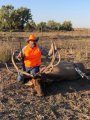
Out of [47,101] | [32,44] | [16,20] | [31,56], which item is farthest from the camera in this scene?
[16,20]

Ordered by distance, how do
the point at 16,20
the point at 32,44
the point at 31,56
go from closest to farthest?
the point at 32,44 < the point at 31,56 < the point at 16,20

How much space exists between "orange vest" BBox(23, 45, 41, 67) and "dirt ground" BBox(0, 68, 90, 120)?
2.19 ft

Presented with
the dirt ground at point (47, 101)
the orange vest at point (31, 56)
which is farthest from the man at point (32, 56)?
the dirt ground at point (47, 101)

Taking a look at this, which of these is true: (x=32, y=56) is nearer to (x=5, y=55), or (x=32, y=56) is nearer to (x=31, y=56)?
(x=31, y=56)

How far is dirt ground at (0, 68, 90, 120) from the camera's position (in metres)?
8.46

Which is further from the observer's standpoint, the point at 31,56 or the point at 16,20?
the point at 16,20

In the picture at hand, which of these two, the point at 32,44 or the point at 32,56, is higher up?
the point at 32,44

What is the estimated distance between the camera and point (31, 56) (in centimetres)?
1114

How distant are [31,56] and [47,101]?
6.53 feet

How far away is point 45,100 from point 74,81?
2.00m

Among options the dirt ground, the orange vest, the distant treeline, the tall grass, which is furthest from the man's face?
the distant treeline

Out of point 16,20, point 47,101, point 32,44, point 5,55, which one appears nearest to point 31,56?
point 32,44

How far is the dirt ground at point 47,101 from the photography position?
333 inches

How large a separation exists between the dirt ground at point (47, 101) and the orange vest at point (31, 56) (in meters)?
0.67
